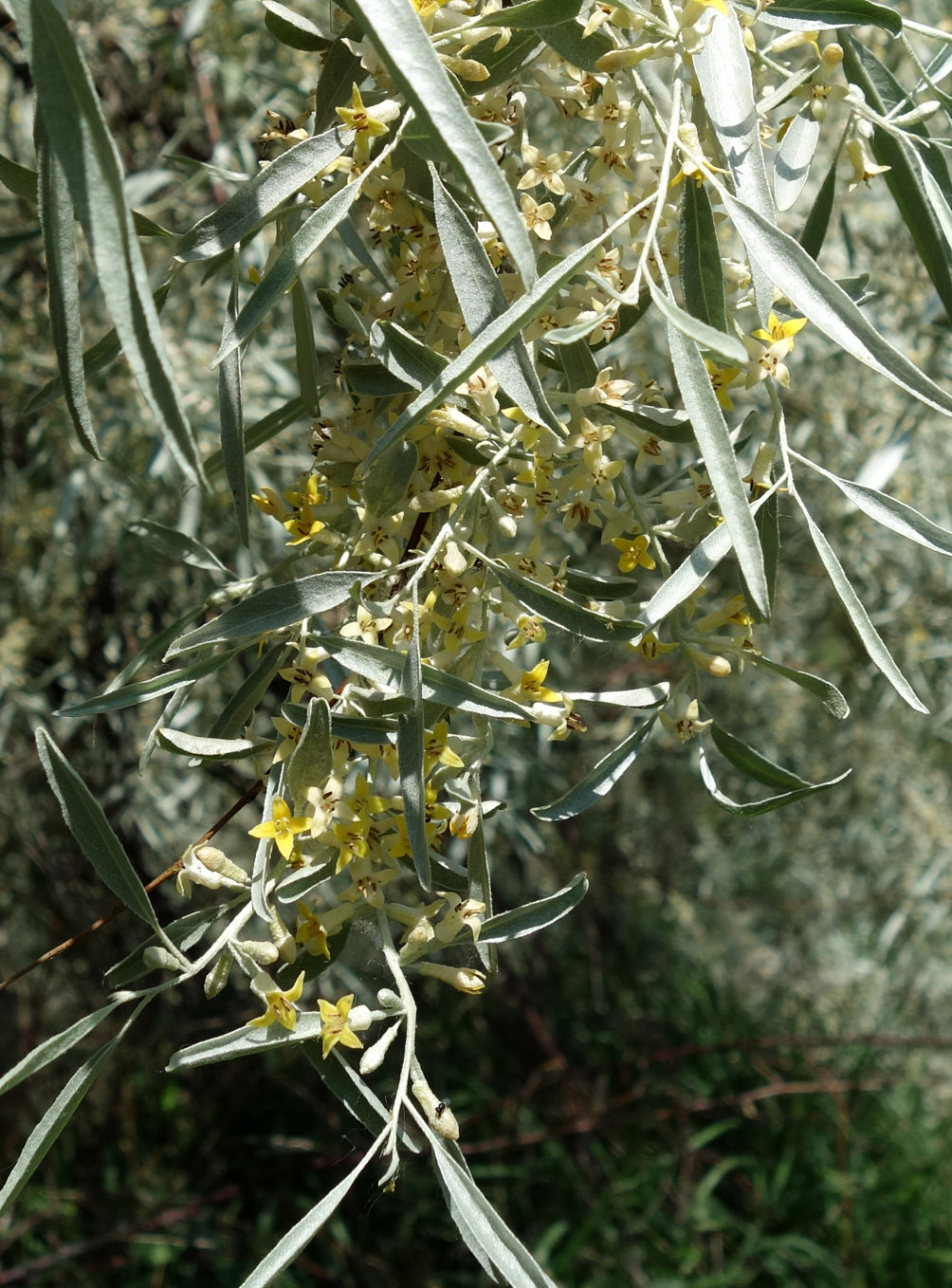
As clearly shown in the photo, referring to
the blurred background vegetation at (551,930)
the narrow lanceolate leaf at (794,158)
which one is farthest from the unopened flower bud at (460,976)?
the blurred background vegetation at (551,930)

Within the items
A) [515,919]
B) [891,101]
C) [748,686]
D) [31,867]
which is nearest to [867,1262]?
[748,686]

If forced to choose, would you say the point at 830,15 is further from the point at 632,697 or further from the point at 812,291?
the point at 632,697

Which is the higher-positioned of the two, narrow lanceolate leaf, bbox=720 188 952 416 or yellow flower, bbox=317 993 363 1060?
narrow lanceolate leaf, bbox=720 188 952 416

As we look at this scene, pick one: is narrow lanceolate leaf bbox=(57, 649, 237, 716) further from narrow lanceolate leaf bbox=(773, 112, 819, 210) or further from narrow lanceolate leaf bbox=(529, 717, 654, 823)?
narrow lanceolate leaf bbox=(773, 112, 819, 210)

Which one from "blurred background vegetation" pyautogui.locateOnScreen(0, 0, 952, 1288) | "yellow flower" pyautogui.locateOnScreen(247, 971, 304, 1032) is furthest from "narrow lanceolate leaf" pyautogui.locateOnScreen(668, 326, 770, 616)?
"blurred background vegetation" pyautogui.locateOnScreen(0, 0, 952, 1288)

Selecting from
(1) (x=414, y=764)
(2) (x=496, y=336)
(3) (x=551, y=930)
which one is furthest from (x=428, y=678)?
(3) (x=551, y=930)

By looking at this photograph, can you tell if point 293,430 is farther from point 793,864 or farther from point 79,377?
→ point 793,864
